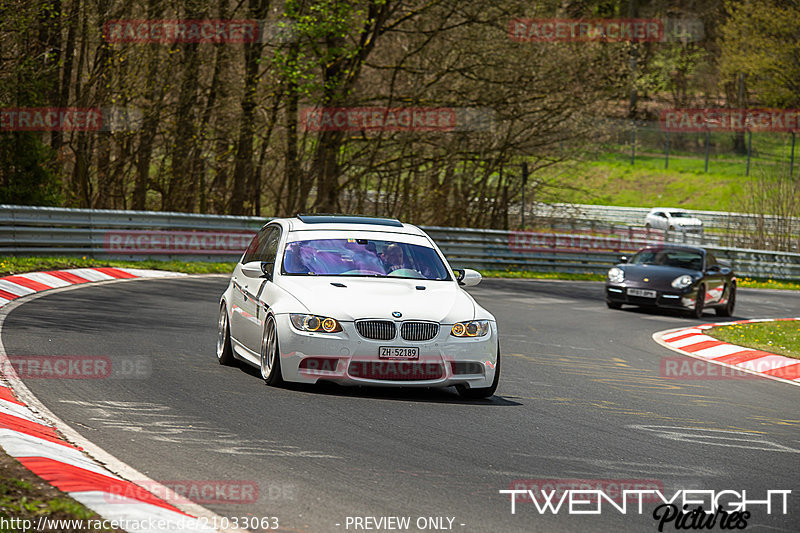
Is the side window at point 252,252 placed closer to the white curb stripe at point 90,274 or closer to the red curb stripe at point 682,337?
the red curb stripe at point 682,337

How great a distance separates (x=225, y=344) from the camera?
11.1 metres

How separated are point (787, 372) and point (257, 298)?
732 cm

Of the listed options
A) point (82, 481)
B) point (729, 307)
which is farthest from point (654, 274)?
point (82, 481)

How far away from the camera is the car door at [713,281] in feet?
73.7

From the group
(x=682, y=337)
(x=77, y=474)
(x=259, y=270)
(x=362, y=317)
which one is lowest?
(x=682, y=337)

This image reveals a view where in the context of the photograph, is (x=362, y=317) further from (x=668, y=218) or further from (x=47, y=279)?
(x=668, y=218)

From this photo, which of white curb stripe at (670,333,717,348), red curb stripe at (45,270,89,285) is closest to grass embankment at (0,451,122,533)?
white curb stripe at (670,333,717,348)

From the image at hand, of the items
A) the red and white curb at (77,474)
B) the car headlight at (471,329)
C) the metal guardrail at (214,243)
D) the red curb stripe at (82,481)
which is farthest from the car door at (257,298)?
the metal guardrail at (214,243)

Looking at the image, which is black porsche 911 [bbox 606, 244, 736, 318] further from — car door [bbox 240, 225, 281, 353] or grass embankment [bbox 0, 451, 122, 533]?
grass embankment [bbox 0, 451, 122, 533]

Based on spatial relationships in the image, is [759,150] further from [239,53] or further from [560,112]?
[239,53]

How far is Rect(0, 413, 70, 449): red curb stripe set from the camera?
271 inches

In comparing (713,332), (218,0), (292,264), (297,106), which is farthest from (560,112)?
(292,264)

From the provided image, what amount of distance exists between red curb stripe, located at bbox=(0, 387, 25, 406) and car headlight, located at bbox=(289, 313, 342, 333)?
229 cm

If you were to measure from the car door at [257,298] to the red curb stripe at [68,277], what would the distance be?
8.87 metres
